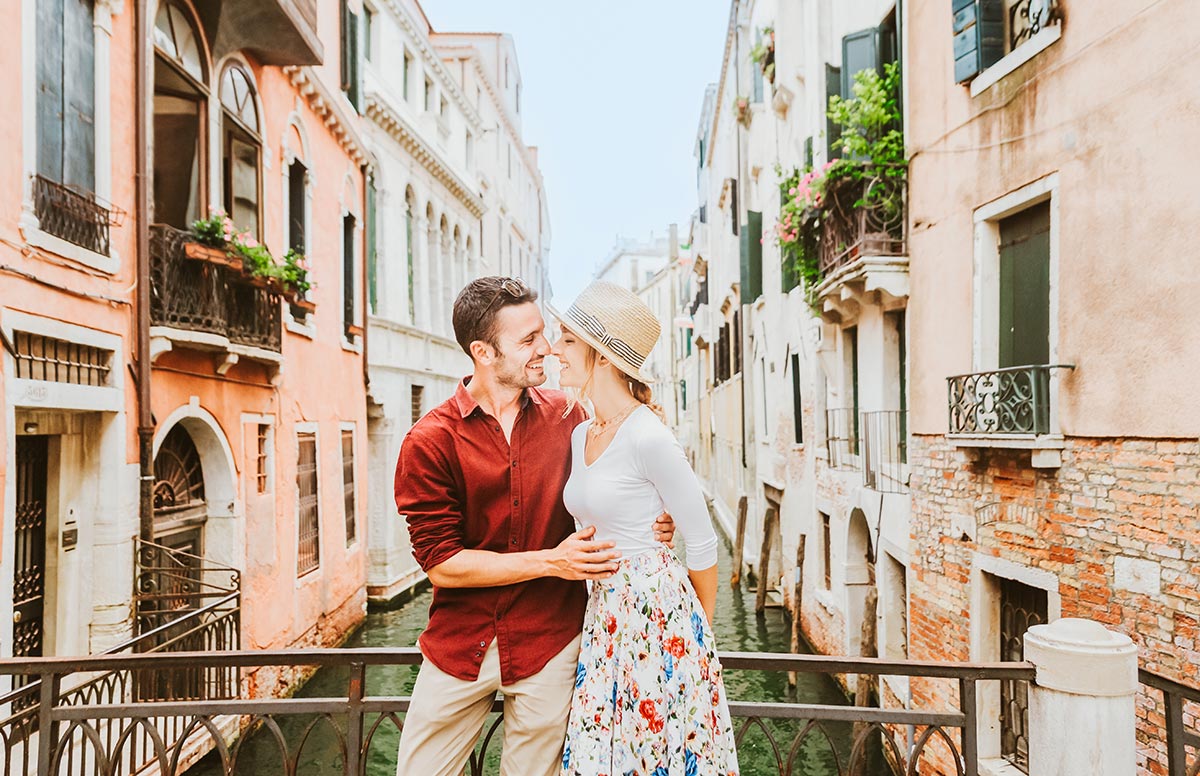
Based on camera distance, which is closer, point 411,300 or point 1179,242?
point 1179,242

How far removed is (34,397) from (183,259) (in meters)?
2.09

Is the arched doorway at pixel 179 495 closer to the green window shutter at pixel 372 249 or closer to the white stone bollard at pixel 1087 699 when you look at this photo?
the green window shutter at pixel 372 249

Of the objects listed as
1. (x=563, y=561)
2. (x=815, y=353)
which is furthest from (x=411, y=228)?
(x=563, y=561)

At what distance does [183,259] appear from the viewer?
6.81 metres

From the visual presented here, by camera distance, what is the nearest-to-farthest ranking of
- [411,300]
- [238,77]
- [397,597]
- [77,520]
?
[77,520], [238,77], [397,597], [411,300]

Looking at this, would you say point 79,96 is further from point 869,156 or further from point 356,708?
point 869,156

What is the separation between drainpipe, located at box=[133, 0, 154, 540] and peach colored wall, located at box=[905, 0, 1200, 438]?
6.07m

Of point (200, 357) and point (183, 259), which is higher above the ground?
point (183, 259)

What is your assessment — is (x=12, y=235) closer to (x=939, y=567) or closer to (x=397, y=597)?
(x=939, y=567)

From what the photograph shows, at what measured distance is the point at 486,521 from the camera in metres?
2.07

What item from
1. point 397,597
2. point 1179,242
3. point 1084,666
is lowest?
point 397,597

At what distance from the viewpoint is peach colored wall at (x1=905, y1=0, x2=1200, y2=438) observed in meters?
4.35

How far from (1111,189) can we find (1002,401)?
152cm

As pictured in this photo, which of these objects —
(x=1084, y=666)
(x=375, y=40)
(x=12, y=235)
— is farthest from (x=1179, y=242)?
(x=375, y=40)
